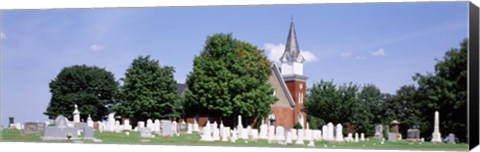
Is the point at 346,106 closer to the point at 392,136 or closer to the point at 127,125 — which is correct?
the point at 392,136

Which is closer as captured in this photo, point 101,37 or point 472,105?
point 472,105

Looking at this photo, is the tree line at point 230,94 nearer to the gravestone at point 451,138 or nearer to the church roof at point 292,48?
the gravestone at point 451,138

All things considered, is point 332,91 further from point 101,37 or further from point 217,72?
point 101,37

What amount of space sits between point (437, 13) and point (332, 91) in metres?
2.81

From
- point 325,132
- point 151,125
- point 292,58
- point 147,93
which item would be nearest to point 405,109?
point 325,132

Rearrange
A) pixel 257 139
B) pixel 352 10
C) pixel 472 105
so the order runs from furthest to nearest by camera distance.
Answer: pixel 257 139 → pixel 352 10 → pixel 472 105

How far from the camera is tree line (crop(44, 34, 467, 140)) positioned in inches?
772

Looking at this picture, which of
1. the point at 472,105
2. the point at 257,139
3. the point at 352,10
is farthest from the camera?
the point at 257,139

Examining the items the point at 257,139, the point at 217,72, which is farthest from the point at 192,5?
the point at 257,139

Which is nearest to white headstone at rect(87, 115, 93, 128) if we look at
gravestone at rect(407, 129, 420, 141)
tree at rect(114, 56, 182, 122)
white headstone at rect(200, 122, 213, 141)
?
tree at rect(114, 56, 182, 122)

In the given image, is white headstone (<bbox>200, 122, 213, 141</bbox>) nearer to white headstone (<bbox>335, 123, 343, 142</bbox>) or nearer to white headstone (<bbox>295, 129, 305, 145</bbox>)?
white headstone (<bbox>295, 129, 305, 145</bbox>)

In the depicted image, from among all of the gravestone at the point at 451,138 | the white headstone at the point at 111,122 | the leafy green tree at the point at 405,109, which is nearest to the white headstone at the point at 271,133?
the leafy green tree at the point at 405,109

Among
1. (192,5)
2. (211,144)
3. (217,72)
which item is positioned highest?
(192,5)

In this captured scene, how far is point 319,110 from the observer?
20953 mm
